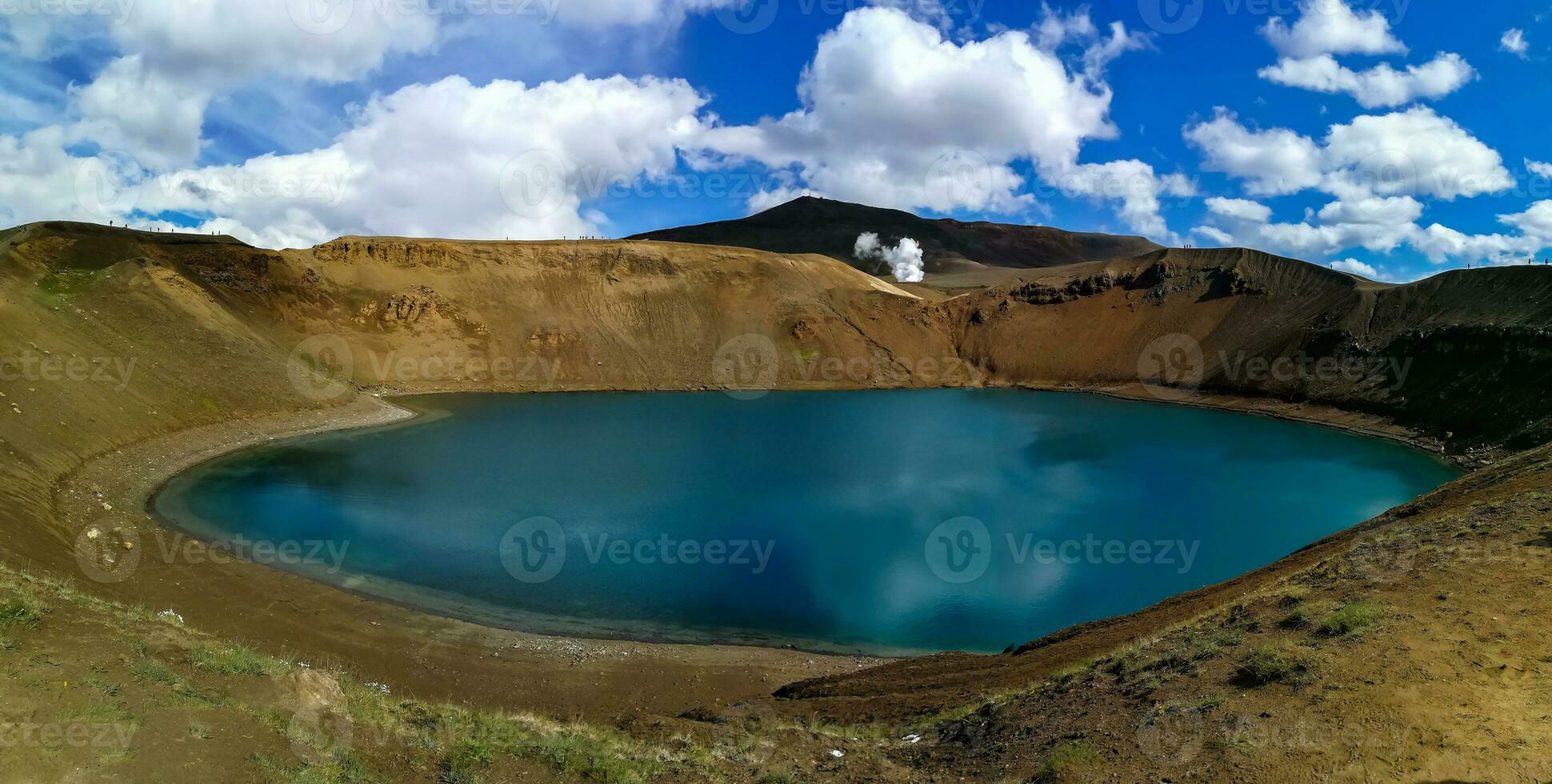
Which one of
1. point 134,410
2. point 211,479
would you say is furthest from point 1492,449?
point 134,410

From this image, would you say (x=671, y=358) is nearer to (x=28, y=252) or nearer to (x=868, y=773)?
(x=28, y=252)

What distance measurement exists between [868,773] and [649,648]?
8.64 m

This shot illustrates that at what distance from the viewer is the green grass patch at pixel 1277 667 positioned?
8.10 meters

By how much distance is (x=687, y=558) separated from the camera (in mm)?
21359
